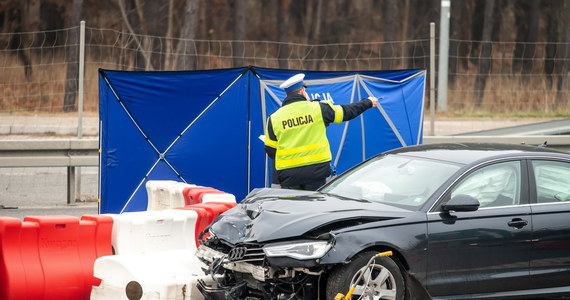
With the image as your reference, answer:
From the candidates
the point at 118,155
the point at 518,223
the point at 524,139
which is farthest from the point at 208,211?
the point at 524,139

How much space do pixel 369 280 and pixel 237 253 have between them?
93 centimetres

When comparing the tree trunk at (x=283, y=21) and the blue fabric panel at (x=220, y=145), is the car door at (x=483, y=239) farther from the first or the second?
the tree trunk at (x=283, y=21)

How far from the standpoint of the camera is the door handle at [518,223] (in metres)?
7.26

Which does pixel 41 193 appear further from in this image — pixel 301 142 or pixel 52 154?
pixel 301 142

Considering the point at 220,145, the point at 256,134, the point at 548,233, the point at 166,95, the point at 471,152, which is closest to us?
the point at 548,233

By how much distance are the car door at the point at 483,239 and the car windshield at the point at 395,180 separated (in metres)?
0.20

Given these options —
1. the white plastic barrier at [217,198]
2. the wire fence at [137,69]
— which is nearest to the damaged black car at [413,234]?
the white plastic barrier at [217,198]

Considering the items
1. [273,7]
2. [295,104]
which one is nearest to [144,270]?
[295,104]

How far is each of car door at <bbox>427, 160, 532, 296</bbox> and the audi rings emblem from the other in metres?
1.33

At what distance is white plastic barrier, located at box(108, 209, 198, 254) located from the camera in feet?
26.3

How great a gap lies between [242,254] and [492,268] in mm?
1896

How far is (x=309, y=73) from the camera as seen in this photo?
12.6 metres

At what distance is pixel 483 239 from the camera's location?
23.3 feet

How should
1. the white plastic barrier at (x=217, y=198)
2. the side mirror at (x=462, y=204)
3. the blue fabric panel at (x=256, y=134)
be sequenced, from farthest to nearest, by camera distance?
the blue fabric panel at (x=256, y=134) → the white plastic barrier at (x=217, y=198) → the side mirror at (x=462, y=204)
